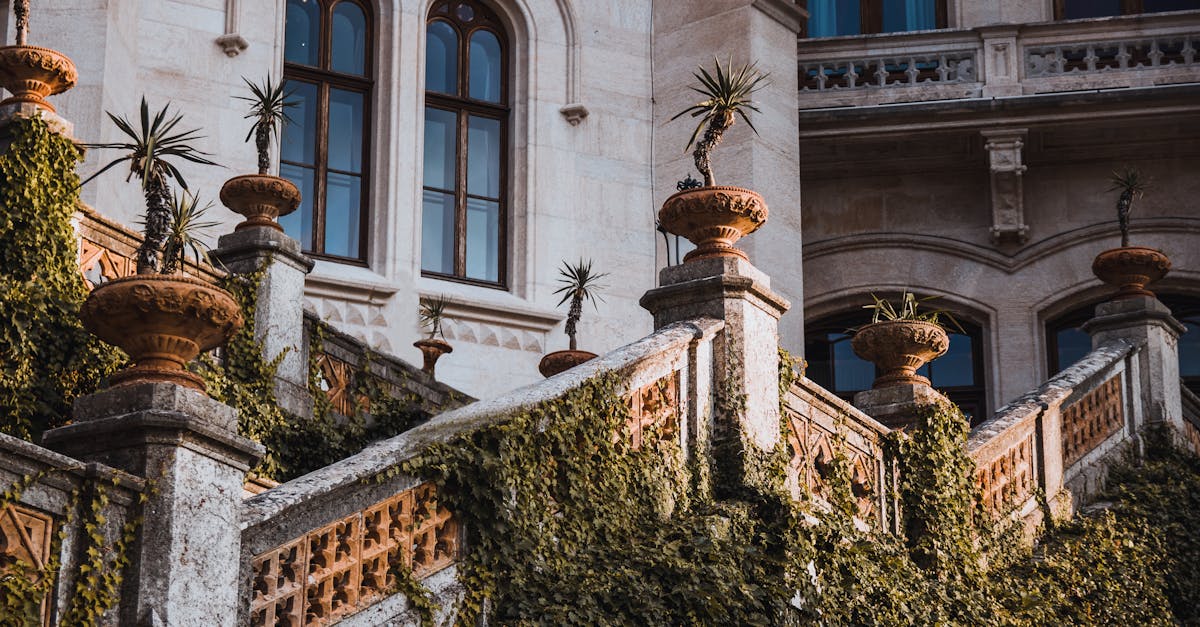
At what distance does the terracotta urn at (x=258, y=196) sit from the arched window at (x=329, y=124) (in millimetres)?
4461

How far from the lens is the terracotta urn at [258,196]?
1195cm

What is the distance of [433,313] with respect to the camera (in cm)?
1616

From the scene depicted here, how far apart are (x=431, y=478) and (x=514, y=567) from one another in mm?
591

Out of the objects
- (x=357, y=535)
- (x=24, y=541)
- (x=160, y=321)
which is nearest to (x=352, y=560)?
(x=357, y=535)

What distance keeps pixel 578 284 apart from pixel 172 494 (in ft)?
30.2

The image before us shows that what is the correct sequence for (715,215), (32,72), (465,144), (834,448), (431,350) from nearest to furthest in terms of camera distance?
1. (715,215)
2. (834,448)
3. (32,72)
4. (431,350)
5. (465,144)

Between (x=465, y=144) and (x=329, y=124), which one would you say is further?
(x=465, y=144)

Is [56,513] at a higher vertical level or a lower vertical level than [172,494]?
lower

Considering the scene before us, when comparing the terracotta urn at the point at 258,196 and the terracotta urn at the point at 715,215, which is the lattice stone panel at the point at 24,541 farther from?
the terracotta urn at the point at 258,196

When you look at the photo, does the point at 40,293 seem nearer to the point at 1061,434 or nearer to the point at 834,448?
the point at 834,448

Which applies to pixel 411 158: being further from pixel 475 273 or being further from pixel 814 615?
pixel 814 615

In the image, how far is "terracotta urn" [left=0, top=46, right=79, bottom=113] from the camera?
10781mm

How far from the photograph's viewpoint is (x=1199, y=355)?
1814 centimetres

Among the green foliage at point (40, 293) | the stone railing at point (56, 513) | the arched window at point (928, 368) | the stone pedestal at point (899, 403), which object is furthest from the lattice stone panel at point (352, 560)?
the arched window at point (928, 368)
